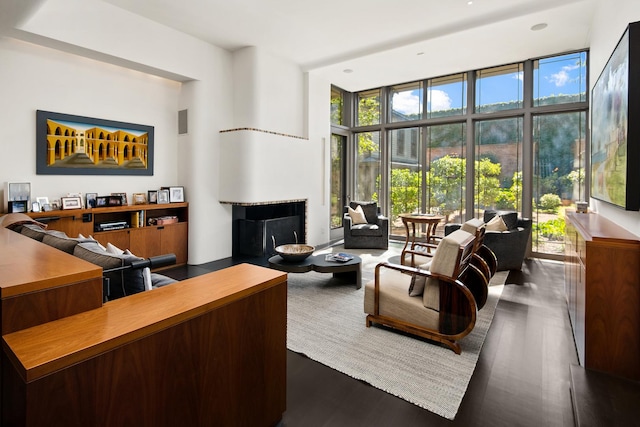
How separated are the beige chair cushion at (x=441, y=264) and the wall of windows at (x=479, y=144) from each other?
4.07 metres

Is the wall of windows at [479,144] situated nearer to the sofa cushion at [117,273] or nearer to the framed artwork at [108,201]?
the framed artwork at [108,201]

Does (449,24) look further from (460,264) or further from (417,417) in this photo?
(417,417)

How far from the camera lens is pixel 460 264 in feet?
8.78

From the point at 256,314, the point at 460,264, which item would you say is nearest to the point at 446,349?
the point at 460,264

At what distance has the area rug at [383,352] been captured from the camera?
2230 mm

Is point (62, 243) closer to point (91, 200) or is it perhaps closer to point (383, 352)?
point (383, 352)

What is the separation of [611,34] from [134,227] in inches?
234

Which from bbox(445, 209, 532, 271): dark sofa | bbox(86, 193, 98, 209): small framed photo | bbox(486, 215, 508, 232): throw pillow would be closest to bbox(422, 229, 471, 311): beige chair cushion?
bbox(445, 209, 532, 271): dark sofa

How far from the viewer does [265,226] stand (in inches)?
231

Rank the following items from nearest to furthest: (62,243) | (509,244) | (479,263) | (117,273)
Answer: (117,273)
(62,243)
(479,263)
(509,244)

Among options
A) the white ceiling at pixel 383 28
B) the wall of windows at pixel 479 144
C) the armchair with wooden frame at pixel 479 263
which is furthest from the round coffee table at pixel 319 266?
the wall of windows at pixel 479 144

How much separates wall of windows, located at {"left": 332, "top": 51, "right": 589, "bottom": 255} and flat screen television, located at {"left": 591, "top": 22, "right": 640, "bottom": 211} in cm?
288

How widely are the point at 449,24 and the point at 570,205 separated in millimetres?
3514

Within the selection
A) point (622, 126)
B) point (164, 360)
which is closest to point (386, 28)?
point (622, 126)
